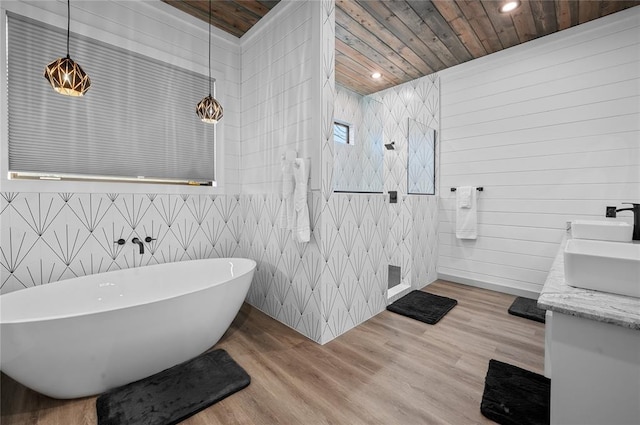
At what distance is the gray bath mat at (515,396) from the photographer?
140cm

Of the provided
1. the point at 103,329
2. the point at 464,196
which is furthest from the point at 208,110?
the point at 464,196

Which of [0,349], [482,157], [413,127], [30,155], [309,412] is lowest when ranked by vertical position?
[309,412]

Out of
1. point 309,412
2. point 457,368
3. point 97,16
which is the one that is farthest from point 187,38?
point 457,368

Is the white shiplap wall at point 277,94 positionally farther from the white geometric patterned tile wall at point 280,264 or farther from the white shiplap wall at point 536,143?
the white shiplap wall at point 536,143

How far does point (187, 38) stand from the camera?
262 cm

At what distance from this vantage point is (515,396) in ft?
5.08

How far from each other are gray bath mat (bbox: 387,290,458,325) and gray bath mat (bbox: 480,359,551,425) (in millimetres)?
737

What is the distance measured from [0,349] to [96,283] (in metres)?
0.79

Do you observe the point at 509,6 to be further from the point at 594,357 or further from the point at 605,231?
the point at 594,357

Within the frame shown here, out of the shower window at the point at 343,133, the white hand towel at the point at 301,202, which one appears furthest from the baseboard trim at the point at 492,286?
the white hand towel at the point at 301,202

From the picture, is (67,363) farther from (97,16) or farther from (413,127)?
(413,127)

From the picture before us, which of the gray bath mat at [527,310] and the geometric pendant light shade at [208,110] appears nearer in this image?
the geometric pendant light shade at [208,110]

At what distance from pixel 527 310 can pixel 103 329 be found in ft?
11.2

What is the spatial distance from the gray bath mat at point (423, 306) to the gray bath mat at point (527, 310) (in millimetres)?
533
